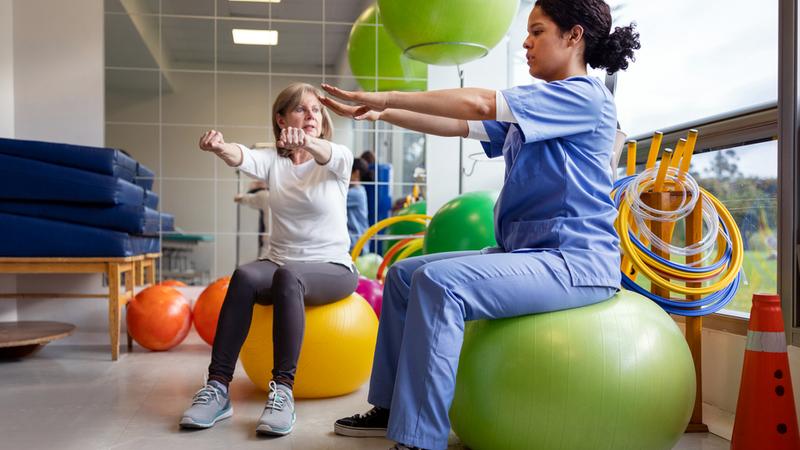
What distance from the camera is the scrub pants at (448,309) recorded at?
1.53m

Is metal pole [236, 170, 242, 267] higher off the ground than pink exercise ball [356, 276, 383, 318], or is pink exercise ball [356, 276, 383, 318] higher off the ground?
metal pole [236, 170, 242, 267]

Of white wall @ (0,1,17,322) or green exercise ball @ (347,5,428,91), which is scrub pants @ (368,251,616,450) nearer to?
green exercise ball @ (347,5,428,91)

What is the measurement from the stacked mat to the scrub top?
7.62 feet

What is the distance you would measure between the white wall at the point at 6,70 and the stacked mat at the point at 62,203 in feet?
2.05

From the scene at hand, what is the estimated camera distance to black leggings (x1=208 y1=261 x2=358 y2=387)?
2.21 m

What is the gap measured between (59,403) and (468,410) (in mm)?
1599

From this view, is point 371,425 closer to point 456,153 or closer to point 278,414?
point 278,414

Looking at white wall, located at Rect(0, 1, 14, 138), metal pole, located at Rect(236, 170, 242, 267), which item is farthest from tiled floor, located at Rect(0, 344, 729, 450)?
white wall, located at Rect(0, 1, 14, 138)

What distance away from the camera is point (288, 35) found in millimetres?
4430

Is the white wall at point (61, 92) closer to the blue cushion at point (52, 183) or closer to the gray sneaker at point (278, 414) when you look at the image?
the blue cushion at point (52, 183)

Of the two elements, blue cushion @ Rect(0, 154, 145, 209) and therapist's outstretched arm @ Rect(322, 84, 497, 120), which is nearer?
therapist's outstretched arm @ Rect(322, 84, 497, 120)

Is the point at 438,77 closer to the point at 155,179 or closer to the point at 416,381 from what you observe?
the point at 155,179

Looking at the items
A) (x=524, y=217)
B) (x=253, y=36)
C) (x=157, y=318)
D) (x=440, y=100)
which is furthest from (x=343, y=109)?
(x=253, y=36)

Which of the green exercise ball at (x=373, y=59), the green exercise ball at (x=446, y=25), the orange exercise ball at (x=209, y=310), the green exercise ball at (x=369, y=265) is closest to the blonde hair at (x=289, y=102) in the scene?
the green exercise ball at (x=446, y=25)
